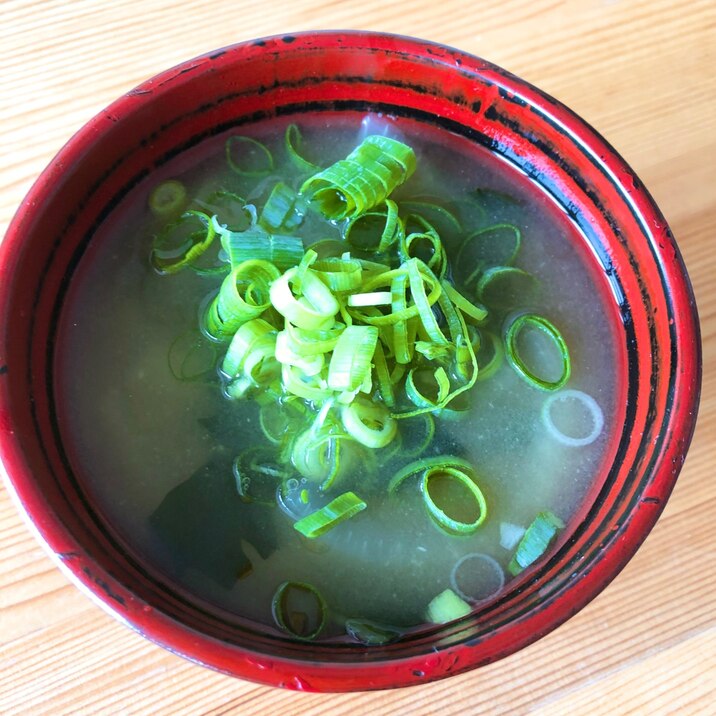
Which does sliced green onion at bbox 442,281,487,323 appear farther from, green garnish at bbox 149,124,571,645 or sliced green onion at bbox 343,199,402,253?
sliced green onion at bbox 343,199,402,253

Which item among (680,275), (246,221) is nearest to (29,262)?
(246,221)

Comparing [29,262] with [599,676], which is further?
[599,676]

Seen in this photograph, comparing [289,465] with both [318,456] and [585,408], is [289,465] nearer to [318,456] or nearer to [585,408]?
[318,456]

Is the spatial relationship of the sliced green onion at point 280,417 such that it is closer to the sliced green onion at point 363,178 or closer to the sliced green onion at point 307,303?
the sliced green onion at point 307,303

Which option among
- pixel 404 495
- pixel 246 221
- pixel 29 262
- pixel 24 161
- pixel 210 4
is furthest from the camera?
pixel 210 4

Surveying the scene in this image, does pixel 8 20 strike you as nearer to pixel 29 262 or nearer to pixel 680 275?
pixel 29 262

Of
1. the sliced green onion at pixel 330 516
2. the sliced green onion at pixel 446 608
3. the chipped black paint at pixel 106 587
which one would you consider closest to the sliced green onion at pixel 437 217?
the sliced green onion at pixel 330 516

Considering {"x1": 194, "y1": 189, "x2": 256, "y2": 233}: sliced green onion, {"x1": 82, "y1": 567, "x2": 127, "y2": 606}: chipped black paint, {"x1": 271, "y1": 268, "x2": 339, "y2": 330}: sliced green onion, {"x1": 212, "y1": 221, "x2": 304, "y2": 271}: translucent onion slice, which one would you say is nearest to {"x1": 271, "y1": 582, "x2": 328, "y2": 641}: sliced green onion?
{"x1": 82, "y1": 567, "x2": 127, "y2": 606}: chipped black paint
